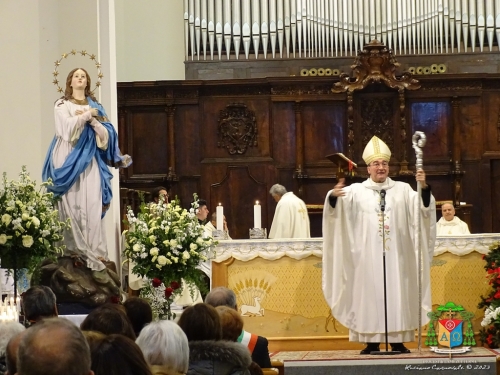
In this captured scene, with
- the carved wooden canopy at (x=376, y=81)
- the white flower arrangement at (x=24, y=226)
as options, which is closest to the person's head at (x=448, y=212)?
the carved wooden canopy at (x=376, y=81)

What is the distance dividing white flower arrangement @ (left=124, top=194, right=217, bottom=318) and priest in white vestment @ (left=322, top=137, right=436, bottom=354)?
123 centimetres

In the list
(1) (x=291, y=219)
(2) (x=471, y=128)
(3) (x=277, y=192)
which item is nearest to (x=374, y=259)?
(1) (x=291, y=219)

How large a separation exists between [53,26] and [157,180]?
4.65m

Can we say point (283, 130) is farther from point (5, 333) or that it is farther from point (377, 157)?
point (5, 333)

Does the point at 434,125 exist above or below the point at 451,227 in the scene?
above

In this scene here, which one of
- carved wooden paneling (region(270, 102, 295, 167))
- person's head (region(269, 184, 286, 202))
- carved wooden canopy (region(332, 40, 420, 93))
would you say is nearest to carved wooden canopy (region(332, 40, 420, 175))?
carved wooden canopy (region(332, 40, 420, 93))

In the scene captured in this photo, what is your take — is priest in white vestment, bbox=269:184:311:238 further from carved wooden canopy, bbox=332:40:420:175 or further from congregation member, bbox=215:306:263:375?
congregation member, bbox=215:306:263:375

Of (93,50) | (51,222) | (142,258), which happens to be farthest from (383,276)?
(93,50)

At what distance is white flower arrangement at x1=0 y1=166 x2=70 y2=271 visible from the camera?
7.68 metres

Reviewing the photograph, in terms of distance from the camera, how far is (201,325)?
4594 millimetres

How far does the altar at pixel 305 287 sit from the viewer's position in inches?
397

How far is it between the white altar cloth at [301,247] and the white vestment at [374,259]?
962mm

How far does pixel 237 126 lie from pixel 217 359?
10682mm

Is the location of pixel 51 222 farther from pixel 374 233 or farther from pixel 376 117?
pixel 376 117
